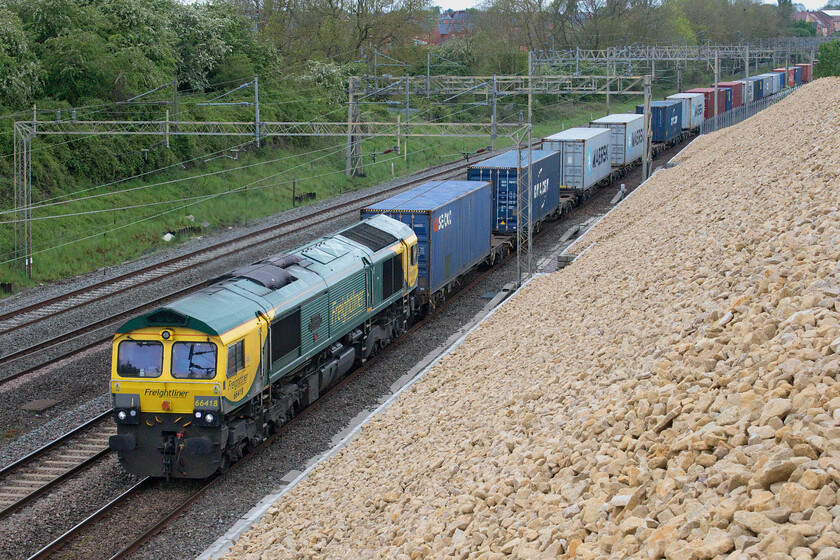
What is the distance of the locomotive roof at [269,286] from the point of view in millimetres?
14727

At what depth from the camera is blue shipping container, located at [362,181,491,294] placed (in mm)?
24641

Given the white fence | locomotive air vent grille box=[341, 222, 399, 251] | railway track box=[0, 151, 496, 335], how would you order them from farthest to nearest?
the white fence
railway track box=[0, 151, 496, 335]
locomotive air vent grille box=[341, 222, 399, 251]

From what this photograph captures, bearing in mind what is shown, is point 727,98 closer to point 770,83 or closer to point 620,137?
point 770,83

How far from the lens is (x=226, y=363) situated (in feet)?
48.1

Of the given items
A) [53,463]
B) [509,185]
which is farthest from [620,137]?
[53,463]

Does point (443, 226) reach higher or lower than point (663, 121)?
lower

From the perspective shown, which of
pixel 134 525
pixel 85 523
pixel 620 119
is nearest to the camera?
pixel 85 523

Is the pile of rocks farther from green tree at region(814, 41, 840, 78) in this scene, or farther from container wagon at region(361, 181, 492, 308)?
green tree at region(814, 41, 840, 78)

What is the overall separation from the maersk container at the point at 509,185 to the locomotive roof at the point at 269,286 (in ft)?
33.2

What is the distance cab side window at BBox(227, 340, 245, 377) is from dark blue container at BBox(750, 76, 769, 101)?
70.2m

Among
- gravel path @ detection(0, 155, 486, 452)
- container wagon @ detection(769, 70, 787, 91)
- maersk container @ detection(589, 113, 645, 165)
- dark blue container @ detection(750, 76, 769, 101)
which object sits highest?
container wagon @ detection(769, 70, 787, 91)

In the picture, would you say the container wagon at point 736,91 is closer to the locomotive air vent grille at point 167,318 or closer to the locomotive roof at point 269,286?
the locomotive roof at point 269,286

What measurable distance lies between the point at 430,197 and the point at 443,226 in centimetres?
154

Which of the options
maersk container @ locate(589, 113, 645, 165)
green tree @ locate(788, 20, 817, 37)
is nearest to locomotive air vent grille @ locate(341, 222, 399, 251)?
maersk container @ locate(589, 113, 645, 165)
